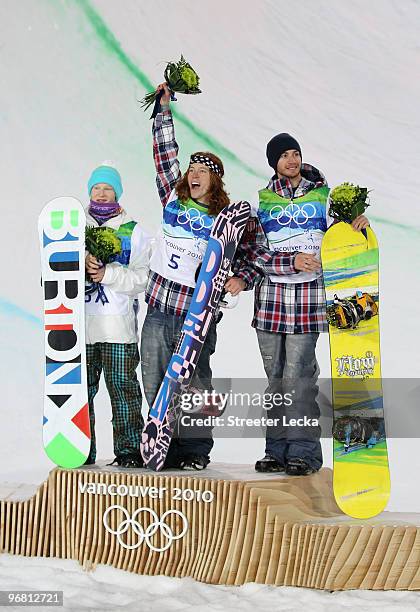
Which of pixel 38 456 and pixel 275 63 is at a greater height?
pixel 275 63

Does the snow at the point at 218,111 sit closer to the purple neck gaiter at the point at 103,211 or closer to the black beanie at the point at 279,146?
the purple neck gaiter at the point at 103,211

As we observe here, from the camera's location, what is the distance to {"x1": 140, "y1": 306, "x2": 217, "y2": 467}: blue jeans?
3.12 meters

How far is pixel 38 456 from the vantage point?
218 inches

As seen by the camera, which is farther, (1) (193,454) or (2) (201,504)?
(1) (193,454)

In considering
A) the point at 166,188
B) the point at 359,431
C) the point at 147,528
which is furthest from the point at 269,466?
the point at 166,188

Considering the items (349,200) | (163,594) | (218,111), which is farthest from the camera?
(218,111)

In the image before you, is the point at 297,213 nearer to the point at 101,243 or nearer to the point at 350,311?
the point at 350,311

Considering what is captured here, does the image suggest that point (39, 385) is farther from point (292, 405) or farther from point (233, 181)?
point (292, 405)

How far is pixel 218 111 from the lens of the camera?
253 inches

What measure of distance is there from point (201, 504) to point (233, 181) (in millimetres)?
3865

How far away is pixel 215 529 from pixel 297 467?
38 centimetres

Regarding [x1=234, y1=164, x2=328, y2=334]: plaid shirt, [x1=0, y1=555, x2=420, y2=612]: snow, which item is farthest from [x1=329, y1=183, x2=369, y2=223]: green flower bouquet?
[x1=0, y1=555, x2=420, y2=612]: snow

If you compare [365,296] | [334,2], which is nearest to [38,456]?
[365,296]

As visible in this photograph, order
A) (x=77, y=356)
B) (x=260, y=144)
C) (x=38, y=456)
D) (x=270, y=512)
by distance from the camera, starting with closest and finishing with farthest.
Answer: (x=270, y=512) < (x=77, y=356) < (x=38, y=456) < (x=260, y=144)
